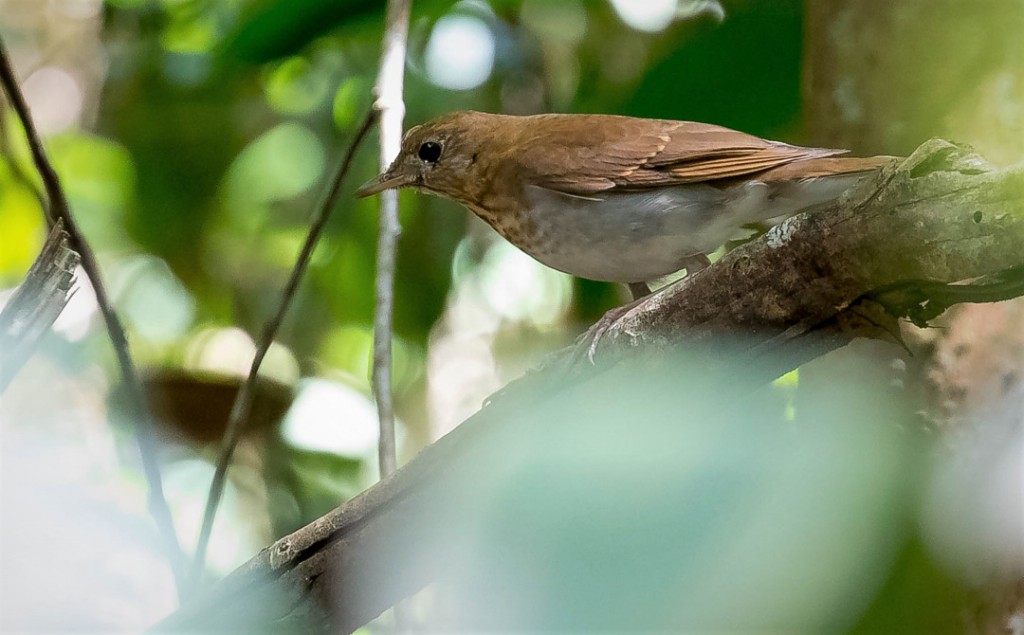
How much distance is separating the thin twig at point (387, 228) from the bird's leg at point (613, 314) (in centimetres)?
34

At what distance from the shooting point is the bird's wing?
1.48 meters

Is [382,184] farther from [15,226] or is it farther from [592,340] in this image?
[15,226]

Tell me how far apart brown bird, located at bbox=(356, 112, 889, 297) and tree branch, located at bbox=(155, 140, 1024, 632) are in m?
0.39

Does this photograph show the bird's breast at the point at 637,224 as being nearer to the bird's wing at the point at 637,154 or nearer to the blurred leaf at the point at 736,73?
the bird's wing at the point at 637,154

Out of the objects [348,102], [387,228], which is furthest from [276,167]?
[387,228]

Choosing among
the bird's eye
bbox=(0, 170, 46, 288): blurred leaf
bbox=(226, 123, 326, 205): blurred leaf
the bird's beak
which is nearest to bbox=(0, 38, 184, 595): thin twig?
the bird's beak

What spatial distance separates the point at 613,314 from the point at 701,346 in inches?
13.4

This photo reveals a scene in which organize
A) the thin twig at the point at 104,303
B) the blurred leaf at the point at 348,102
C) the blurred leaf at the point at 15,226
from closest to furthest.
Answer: the thin twig at the point at 104,303 < the blurred leaf at the point at 15,226 < the blurred leaf at the point at 348,102

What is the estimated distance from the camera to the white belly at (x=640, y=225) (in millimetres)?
1520

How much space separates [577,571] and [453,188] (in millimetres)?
1136

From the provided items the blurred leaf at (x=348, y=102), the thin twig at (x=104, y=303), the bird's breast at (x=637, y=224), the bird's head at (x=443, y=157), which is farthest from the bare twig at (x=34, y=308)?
the blurred leaf at (x=348, y=102)

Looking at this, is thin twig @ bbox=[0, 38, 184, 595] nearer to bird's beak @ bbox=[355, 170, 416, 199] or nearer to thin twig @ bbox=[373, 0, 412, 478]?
thin twig @ bbox=[373, 0, 412, 478]

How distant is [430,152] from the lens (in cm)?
191

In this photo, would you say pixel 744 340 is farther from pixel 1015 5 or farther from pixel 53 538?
pixel 53 538
